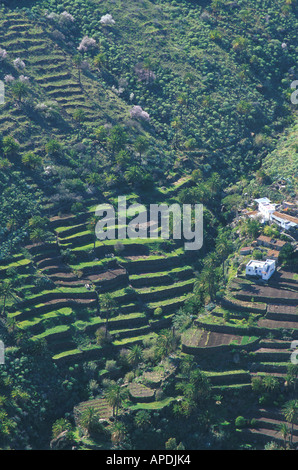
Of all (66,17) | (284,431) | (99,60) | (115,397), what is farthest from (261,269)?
(66,17)

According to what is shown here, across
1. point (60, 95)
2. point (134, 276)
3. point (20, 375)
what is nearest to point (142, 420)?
point (20, 375)

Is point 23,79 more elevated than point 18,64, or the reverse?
point 18,64

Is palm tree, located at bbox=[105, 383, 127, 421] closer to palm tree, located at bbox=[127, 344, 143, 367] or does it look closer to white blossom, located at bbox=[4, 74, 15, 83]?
palm tree, located at bbox=[127, 344, 143, 367]

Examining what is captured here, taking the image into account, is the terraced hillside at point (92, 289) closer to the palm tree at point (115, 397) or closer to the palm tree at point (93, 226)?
the palm tree at point (93, 226)

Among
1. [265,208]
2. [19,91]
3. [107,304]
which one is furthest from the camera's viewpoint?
[19,91]

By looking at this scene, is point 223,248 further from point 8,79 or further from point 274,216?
point 8,79

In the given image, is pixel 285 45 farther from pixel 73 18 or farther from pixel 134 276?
pixel 134 276

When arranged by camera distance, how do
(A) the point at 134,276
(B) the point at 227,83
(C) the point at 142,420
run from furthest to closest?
1. (B) the point at 227,83
2. (A) the point at 134,276
3. (C) the point at 142,420

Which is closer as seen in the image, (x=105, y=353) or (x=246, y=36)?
(x=105, y=353)

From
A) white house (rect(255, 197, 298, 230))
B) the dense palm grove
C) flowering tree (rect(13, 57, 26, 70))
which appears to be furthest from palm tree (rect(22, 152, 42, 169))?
white house (rect(255, 197, 298, 230))
